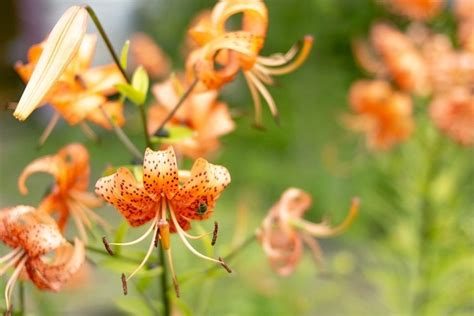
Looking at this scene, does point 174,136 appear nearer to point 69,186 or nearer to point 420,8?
point 69,186

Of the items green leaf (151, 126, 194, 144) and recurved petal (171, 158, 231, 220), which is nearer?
recurved petal (171, 158, 231, 220)

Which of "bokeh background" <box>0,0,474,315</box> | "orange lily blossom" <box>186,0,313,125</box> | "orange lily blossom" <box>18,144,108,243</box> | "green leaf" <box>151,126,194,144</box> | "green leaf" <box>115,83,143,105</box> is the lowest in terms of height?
"bokeh background" <box>0,0,474,315</box>

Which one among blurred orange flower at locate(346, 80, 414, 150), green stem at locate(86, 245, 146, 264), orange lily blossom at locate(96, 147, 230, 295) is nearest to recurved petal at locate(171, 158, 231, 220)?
orange lily blossom at locate(96, 147, 230, 295)

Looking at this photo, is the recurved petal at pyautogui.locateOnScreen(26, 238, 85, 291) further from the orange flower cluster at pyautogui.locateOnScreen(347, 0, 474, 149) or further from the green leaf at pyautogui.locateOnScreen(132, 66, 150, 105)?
the orange flower cluster at pyautogui.locateOnScreen(347, 0, 474, 149)

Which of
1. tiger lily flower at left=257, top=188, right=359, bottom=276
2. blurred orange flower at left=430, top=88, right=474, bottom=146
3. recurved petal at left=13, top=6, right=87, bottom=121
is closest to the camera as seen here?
recurved petal at left=13, top=6, right=87, bottom=121

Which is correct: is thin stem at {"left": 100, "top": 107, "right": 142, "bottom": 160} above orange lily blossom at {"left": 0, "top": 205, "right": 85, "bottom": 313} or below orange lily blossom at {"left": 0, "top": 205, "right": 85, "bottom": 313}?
above

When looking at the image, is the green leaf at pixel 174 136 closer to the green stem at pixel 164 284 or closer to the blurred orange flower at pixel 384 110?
the green stem at pixel 164 284

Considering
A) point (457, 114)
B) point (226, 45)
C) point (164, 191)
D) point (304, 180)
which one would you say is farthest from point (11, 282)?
point (304, 180)

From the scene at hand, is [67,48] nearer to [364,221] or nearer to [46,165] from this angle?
[46,165]
